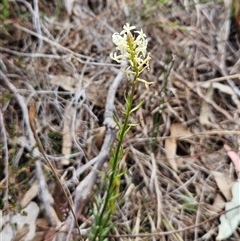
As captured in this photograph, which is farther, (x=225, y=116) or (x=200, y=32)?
(x=200, y=32)

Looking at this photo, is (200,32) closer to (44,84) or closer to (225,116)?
(225,116)

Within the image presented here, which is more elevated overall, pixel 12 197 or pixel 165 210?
pixel 12 197

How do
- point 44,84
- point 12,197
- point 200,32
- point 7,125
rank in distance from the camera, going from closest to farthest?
point 12,197 → point 7,125 → point 44,84 → point 200,32

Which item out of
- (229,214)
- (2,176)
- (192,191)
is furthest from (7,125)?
A: (229,214)

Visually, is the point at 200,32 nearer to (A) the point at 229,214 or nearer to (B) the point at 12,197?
(A) the point at 229,214

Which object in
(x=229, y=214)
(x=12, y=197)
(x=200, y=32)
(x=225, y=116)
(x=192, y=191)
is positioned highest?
(x=200, y=32)

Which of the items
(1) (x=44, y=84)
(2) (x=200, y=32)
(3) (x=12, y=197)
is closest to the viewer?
(3) (x=12, y=197)
